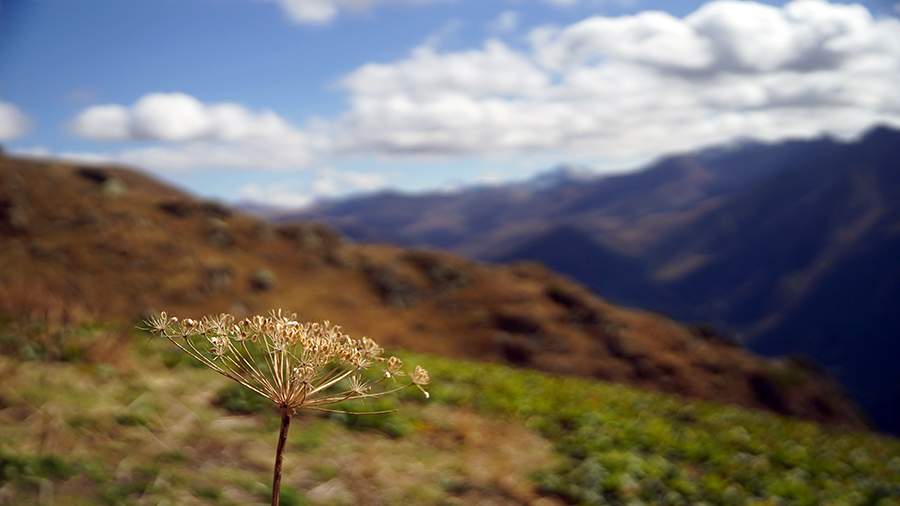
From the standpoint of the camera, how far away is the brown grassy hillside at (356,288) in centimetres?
5688

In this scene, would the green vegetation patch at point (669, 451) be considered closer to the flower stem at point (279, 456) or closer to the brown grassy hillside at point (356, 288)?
the flower stem at point (279, 456)

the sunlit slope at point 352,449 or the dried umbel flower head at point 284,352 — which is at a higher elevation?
the dried umbel flower head at point 284,352

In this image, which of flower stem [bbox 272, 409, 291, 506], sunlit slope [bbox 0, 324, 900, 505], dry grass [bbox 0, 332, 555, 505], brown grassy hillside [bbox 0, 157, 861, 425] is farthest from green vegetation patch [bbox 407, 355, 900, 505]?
brown grassy hillside [bbox 0, 157, 861, 425]

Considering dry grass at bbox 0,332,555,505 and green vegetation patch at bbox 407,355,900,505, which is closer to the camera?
dry grass at bbox 0,332,555,505

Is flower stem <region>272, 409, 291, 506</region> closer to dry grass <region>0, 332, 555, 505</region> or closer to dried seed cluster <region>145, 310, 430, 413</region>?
dried seed cluster <region>145, 310, 430, 413</region>

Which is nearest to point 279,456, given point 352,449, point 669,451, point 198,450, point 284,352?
point 284,352

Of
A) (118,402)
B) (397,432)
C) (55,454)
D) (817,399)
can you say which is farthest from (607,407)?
(817,399)

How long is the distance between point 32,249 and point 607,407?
56.6m

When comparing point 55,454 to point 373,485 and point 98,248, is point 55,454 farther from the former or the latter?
point 98,248

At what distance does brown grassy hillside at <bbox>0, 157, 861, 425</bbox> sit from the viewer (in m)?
56.9

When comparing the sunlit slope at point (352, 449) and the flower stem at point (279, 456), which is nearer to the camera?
the flower stem at point (279, 456)

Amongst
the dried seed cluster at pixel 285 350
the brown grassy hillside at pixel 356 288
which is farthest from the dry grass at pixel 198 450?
the brown grassy hillside at pixel 356 288

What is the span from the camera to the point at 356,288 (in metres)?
69.8

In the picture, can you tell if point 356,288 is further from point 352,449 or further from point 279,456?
point 279,456
